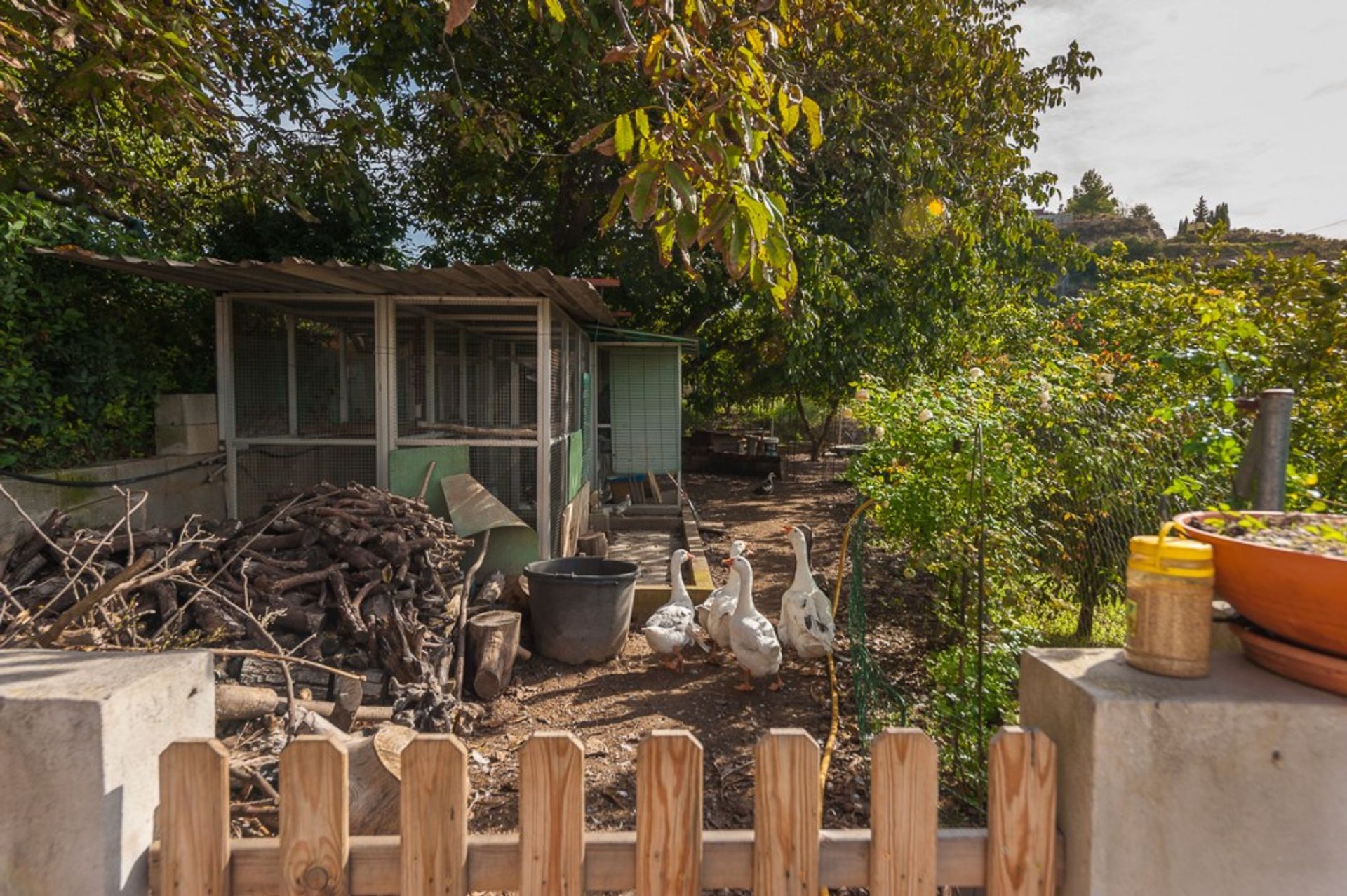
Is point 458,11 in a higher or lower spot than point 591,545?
higher

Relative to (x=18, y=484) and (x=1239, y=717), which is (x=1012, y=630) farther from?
(x=18, y=484)

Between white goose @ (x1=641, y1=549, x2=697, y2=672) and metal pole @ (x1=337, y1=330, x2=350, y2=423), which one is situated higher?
metal pole @ (x1=337, y1=330, x2=350, y2=423)

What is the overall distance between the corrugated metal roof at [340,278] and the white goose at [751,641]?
267cm

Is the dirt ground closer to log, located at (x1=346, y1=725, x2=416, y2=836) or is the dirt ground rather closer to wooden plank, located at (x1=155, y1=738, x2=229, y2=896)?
log, located at (x1=346, y1=725, x2=416, y2=836)

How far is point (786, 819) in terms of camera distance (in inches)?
50.9

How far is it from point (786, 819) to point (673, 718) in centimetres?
355

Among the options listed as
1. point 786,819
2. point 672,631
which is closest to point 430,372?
point 672,631

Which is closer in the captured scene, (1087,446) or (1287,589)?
(1287,589)

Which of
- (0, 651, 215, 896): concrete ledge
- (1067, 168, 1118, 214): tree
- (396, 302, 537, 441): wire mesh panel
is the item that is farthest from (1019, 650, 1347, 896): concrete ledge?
(1067, 168, 1118, 214): tree

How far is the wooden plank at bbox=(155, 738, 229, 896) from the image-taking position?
1.25 metres

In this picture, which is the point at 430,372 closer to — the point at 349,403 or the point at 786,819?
the point at 349,403

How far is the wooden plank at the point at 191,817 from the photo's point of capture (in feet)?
4.09

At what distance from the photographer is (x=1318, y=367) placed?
133 inches

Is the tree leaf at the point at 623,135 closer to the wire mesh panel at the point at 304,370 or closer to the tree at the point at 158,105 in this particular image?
the tree at the point at 158,105
